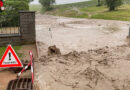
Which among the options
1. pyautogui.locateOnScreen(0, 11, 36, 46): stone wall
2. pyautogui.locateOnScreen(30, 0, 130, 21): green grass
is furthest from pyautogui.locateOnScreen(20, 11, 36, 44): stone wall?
pyautogui.locateOnScreen(30, 0, 130, 21): green grass

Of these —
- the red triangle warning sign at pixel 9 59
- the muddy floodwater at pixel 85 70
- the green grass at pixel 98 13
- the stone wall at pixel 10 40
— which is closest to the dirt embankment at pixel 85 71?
the muddy floodwater at pixel 85 70

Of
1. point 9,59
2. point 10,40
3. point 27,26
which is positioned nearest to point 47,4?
point 27,26

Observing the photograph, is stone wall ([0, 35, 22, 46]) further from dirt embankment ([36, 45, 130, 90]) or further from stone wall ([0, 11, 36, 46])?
dirt embankment ([36, 45, 130, 90])

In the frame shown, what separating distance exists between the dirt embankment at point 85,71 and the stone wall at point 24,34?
8.82 ft

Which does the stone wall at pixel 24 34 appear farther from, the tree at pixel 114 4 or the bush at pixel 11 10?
the tree at pixel 114 4

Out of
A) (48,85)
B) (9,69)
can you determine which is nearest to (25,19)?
(9,69)

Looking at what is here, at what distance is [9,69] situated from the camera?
6691mm

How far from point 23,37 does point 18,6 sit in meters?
5.86

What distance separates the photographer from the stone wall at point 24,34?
973cm

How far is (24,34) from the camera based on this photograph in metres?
9.95

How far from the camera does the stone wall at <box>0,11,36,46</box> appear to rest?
973 cm

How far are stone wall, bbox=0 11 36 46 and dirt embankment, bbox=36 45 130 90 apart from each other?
2.69 metres

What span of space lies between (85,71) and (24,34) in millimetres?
4769

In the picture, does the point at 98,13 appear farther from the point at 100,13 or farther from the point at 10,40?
the point at 10,40
